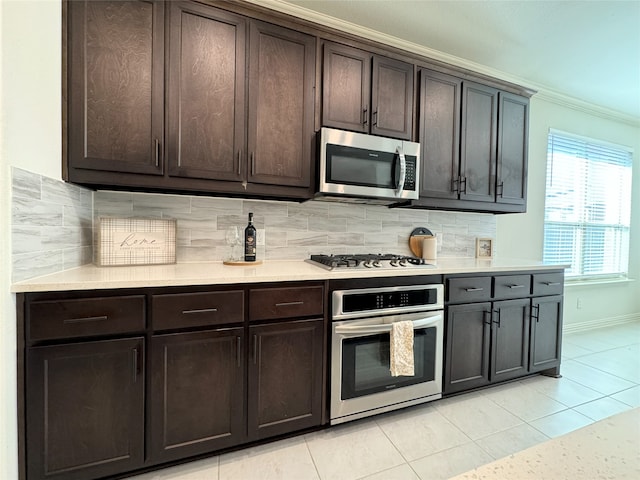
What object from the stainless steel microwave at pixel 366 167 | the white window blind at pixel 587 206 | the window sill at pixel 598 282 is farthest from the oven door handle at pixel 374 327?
the window sill at pixel 598 282

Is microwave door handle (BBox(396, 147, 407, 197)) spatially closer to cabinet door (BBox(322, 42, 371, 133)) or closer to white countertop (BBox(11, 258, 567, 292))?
cabinet door (BBox(322, 42, 371, 133))

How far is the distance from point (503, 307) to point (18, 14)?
316 centimetres

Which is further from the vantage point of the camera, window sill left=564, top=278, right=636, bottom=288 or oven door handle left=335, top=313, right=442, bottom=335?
window sill left=564, top=278, right=636, bottom=288

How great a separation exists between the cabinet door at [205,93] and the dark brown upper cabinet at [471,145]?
138 cm

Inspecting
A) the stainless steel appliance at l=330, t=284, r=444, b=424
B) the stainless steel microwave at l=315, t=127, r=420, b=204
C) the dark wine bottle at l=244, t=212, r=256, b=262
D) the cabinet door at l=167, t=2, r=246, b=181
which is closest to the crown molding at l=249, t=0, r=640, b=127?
the cabinet door at l=167, t=2, r=246, b=181

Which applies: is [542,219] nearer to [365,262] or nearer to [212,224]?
[365,262]

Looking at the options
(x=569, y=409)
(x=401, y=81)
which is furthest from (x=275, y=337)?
(x=569, y=409)

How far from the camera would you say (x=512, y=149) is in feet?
8.68

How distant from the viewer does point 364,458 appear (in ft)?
5.20

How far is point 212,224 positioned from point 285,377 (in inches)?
45.2

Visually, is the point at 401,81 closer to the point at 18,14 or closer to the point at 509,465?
the point at 18,14

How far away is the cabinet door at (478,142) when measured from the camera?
2.44m

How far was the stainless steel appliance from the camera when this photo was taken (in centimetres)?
173

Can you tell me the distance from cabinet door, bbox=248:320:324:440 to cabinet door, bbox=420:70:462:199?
4.76 ft
